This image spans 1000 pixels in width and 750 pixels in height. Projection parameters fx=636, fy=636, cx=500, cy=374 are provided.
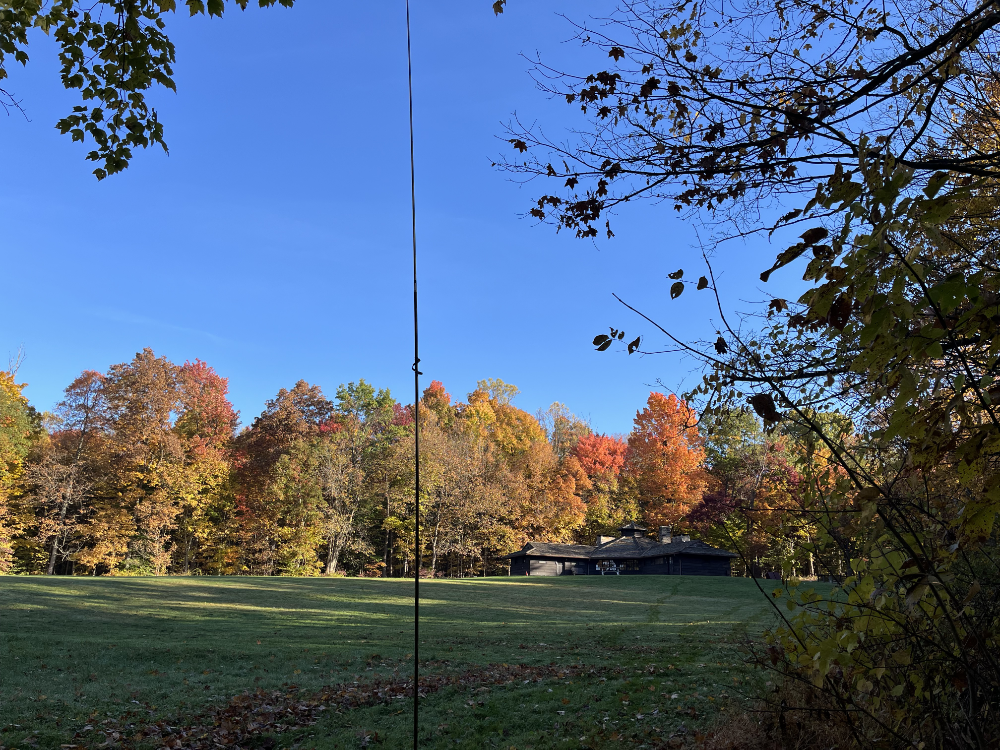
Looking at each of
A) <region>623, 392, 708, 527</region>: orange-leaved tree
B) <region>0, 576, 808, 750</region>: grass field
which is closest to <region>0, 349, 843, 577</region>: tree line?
<region>623, 392, 708, 527</region>: orange-leaved tree

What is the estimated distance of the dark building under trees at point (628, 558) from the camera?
4562 centimetres

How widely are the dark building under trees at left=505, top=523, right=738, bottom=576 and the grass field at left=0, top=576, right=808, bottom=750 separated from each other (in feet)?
78.8

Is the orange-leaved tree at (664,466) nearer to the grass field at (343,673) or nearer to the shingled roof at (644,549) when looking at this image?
the shingled roof at (644,549)

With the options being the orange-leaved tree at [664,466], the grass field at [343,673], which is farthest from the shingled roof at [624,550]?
the grass field at [343,673]

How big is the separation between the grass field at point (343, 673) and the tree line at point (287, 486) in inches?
680

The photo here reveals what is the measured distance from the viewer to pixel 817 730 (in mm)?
4379

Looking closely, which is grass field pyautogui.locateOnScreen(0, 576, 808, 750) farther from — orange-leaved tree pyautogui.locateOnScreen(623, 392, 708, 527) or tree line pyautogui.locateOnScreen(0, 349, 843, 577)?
orange-leaved tree pyautogui.locateOnScreen(623, 392, 708, 527)

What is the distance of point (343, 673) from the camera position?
10.2 meters

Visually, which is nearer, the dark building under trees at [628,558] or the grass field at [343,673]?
the grass field at [343,673]

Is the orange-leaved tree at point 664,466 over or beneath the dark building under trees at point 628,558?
over

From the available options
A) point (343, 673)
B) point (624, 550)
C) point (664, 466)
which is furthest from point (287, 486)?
point (343, 673)

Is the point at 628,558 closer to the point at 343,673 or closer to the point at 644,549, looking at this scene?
the point at 644,549

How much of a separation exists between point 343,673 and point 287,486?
3471 cm

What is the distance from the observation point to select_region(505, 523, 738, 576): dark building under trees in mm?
45625
